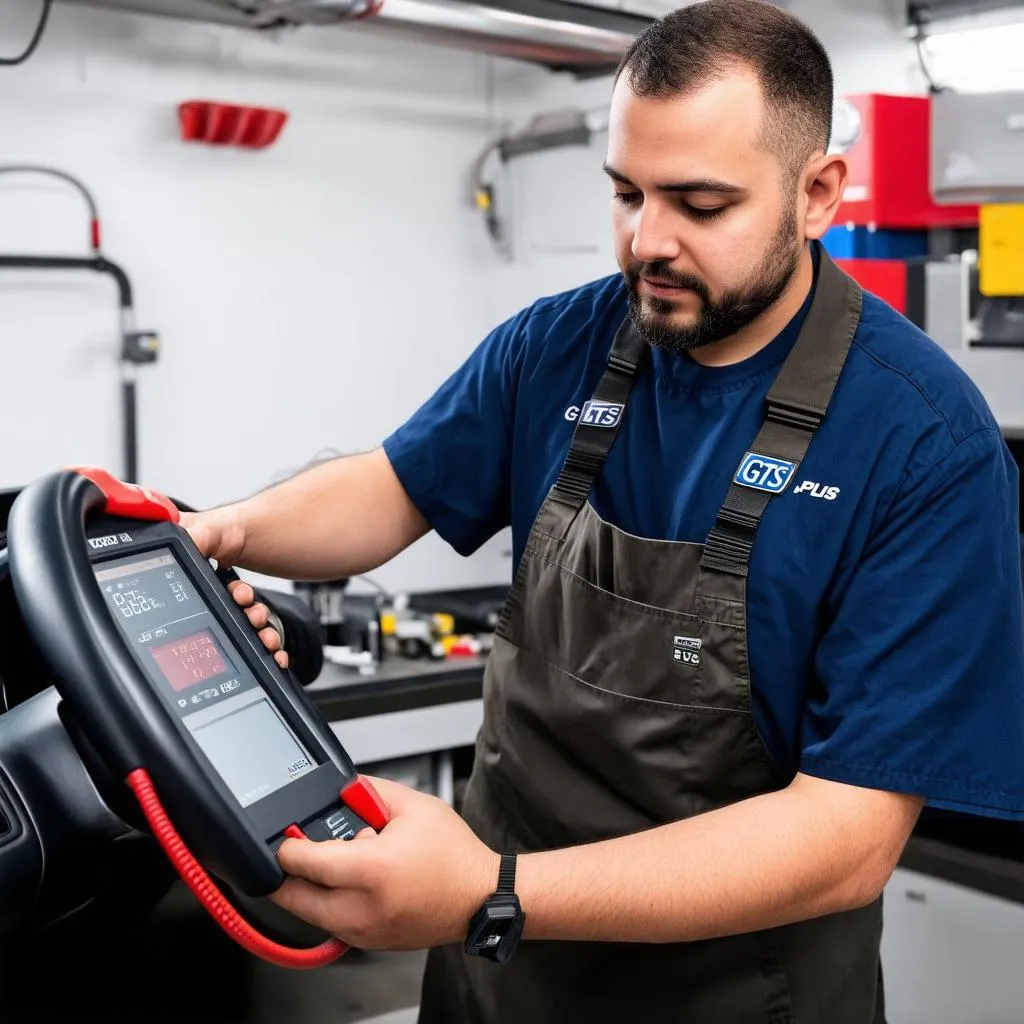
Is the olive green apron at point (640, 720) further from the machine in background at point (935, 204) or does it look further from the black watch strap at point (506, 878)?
the machine in background at point (935, 204)

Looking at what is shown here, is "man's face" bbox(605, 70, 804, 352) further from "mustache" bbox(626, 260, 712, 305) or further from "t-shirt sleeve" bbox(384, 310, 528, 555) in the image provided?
"t-shirt sleeve" bbox(384, 310, 528, 555)

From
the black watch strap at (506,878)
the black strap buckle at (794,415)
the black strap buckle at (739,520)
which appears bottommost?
the black watch strap at (506,878)

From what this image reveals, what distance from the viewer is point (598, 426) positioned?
4.31 feet

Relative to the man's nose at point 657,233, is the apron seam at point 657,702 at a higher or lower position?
lower

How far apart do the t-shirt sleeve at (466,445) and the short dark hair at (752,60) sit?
35 centimetres

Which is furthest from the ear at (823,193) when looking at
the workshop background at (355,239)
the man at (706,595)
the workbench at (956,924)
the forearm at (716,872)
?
the workbench at (956,924)

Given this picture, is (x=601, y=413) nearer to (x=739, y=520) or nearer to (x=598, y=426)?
(x=598, y=426)

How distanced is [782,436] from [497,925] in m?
0.47

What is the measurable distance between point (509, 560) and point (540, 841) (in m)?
2.69

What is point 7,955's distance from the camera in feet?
5.57

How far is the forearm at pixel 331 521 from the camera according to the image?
1.34 meters

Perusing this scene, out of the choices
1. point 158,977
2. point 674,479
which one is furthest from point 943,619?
point 158,977

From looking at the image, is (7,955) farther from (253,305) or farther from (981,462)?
(253,305)

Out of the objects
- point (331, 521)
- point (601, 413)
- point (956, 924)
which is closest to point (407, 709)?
point (956, 924)
